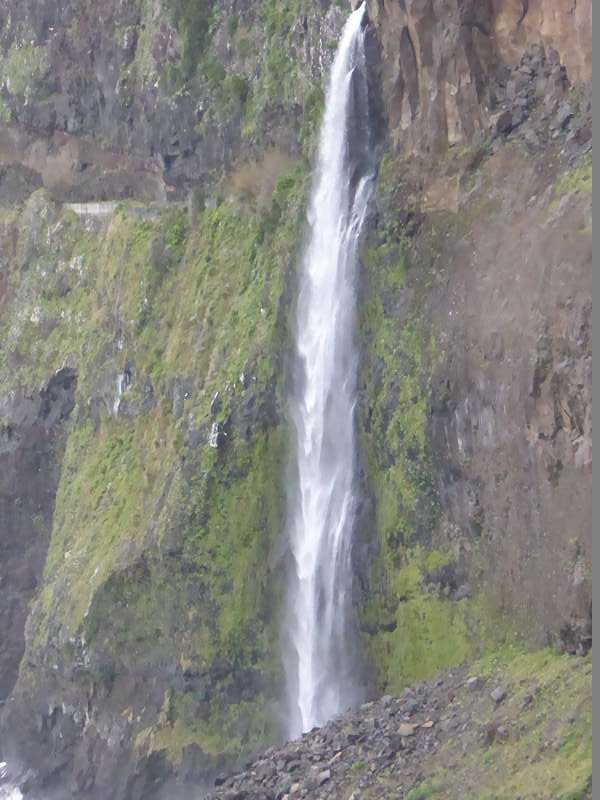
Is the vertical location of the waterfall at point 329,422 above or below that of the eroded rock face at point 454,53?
below

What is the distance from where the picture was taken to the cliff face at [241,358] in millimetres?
37281

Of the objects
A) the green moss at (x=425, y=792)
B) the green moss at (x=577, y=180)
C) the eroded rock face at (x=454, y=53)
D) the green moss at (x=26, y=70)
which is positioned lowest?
the green moss at (x=425, y=792)

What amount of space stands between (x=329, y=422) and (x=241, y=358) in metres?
3.70

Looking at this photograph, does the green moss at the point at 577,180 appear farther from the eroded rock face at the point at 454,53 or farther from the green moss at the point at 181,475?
A: the green moss at the point at 181,475

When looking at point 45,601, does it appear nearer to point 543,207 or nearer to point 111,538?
point 111,538

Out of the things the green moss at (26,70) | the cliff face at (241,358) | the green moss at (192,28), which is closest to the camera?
the cliff face at (241,358)

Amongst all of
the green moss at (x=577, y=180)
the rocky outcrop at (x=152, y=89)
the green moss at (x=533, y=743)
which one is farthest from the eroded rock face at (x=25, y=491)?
the green moss at (x=533, y=743)

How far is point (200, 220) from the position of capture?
5122cm

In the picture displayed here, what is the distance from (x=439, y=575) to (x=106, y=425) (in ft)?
51.8

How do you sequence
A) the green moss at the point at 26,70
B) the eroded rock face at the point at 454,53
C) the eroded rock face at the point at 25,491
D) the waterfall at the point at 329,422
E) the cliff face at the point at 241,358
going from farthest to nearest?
1. the green moss at the point at 26,70
2. the eroded rock face at the point at 25,491
3. the waterfall at the point at 329,422
4. the eroded rock face at the point at 454,53
5. the cliff face at the point at 241,358

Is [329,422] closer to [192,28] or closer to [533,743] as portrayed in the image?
[533,743]

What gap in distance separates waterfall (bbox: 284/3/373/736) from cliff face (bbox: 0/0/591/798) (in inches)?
22.6

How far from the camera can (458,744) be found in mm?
33875

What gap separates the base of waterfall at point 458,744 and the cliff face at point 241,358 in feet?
4.31
